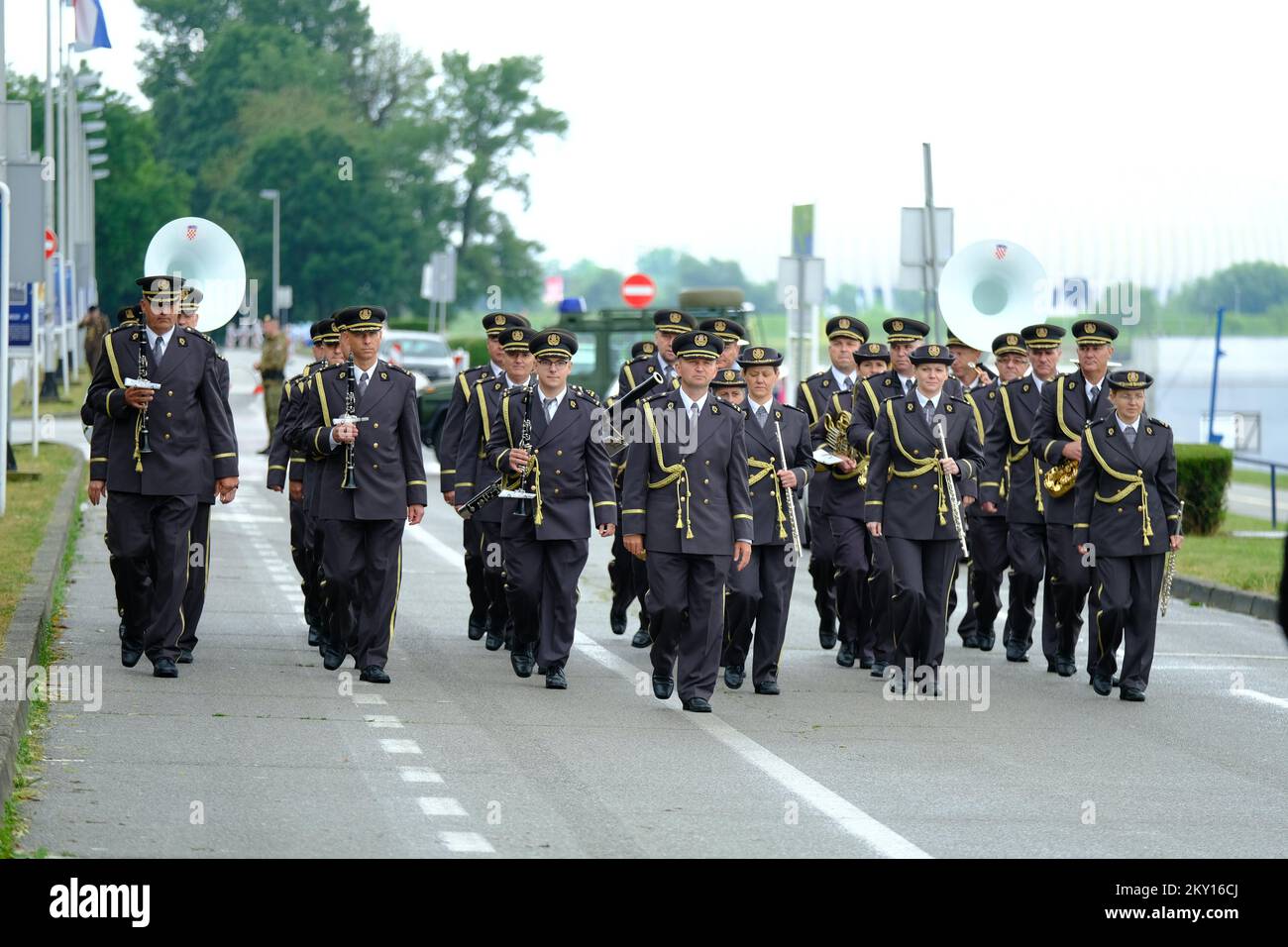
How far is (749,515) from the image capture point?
38.0 ft

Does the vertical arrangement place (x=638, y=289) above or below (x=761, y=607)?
above

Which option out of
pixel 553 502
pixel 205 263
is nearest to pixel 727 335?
pixel 553 502

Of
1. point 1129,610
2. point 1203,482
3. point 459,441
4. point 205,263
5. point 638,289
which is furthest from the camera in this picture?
point 638,289

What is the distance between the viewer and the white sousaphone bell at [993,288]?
17484 millimetres

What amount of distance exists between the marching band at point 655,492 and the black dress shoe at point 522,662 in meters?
0.01

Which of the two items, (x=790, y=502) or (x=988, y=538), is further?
(x=988, y=538)

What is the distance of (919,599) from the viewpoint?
12492 mm

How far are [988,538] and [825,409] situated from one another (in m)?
1.56

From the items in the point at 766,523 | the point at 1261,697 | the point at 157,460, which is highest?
the point at 157,460

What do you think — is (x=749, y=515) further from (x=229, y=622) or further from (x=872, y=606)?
(x=229, y=622)

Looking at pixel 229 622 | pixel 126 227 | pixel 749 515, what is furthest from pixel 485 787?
pixel 126 227

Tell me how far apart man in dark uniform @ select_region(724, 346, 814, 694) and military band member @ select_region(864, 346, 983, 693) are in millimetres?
496

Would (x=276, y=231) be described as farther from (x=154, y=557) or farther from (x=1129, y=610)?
(x=1129, y=610)
